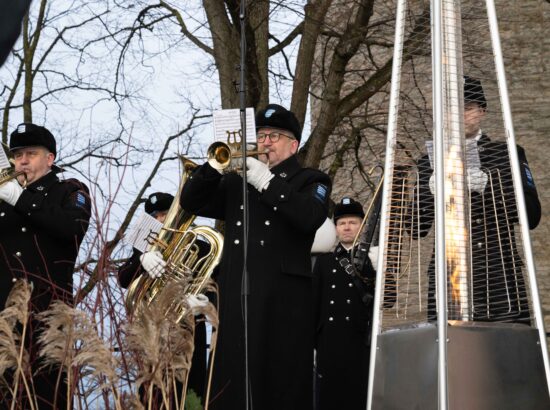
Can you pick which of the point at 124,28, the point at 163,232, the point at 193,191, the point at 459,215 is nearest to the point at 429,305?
the point at 459,215

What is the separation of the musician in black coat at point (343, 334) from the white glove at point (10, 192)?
2.75 metres

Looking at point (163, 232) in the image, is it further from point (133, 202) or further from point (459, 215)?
point (133, 202)

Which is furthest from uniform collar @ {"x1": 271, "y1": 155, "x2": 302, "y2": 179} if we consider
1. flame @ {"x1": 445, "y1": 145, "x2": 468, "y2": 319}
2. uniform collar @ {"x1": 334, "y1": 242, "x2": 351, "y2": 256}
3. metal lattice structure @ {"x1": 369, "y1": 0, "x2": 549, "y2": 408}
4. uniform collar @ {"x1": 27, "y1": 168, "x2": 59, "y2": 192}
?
uniform collar @ {"x1": 334, "y1": 242, "x2": 351, "y2": 256}

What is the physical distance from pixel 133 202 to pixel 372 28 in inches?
192

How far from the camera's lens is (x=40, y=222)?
6.10 metres

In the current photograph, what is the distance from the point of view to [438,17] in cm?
453

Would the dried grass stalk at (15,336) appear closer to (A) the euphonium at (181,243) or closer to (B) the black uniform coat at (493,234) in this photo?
(B) the black uniform coat at (493,234)

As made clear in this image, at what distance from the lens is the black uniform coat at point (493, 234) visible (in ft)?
15.6

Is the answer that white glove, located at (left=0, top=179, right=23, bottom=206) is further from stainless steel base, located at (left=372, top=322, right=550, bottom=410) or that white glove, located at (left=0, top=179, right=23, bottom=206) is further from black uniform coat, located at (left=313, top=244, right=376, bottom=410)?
black uniform coat, located at (left=313, top=244, right=376, bottom=410)

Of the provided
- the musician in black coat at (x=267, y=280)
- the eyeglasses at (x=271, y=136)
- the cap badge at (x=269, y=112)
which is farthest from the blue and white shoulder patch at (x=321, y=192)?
the cap badge at (x=269, y=112)

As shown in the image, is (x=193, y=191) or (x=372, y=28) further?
(x=372, y=28)

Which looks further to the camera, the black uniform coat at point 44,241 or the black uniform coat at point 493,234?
the black uniform coat at point 44,241

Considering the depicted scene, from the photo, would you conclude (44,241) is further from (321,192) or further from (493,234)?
(493,234)

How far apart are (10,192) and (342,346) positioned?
2983 mm
